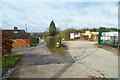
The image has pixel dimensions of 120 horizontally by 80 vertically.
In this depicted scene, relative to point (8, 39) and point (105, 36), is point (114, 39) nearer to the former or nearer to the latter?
point (105, 36)

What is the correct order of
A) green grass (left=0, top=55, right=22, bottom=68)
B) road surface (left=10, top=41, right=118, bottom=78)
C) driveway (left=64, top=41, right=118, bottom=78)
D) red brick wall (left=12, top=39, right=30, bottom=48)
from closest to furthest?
1. road surface (left=10, top=41, right=118, bottom=78)
2. driveway (left=64, top=41, right=118, bottom=78)
3. green grass (left=0, top=55, right=22, bottom=68)
4. red brick wall (left=12, top=39, right=30, bottom=48)

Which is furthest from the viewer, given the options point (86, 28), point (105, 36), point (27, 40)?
point (86, 28)

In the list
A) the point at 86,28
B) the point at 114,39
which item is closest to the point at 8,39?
the point at 114,39

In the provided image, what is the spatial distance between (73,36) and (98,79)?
6557 centimetres

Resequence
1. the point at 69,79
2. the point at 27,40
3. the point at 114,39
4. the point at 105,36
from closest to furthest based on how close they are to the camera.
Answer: the point at 69,79 < the point at 114,39 < the point at 105,36 < the point at 27,40

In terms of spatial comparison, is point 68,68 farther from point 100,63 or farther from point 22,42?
point 22,42

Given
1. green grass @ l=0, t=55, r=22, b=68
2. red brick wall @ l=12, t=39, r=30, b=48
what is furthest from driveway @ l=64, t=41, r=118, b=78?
red brick wall @ l=12, t=39, r=30, b=48

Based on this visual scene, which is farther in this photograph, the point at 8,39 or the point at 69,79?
the point at 8,39

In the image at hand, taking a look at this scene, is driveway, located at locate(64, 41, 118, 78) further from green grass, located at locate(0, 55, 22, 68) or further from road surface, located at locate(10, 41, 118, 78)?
green grass, located at locate(0, 55, 22, 68)

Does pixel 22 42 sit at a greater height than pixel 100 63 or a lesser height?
greater

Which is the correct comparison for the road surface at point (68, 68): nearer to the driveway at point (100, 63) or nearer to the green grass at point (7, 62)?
the driveway at point (100, 63)

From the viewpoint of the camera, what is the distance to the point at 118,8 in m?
20.0

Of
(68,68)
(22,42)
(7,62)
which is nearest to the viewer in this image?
(68,68)

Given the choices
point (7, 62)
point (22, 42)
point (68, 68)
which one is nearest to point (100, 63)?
point (68, 68)
